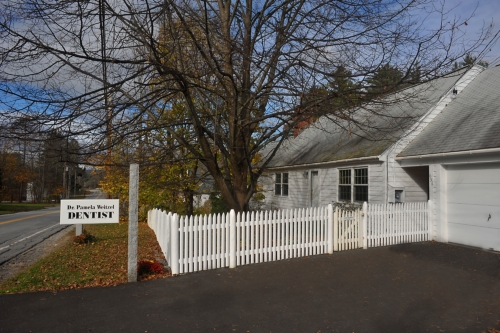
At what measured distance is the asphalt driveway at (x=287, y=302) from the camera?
5.32m

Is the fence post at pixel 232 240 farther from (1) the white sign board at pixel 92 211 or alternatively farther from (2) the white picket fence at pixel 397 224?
(2) the white picket fence at pixel 397 224

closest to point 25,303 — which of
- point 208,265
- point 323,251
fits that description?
point 208,265

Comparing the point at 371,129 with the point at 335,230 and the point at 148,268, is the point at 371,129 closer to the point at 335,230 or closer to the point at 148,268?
the point at 335,230

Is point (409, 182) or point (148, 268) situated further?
point (409, 182)

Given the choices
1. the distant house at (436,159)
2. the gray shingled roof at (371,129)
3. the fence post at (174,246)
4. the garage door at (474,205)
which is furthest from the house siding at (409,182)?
the fence post at (174,246)

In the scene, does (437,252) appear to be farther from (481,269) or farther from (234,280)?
(234,280)

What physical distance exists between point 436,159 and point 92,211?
30.6 feet

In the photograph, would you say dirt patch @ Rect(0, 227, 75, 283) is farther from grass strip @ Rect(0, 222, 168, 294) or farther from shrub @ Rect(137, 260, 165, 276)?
shrub @ Rect(137, 260, 165, 276)

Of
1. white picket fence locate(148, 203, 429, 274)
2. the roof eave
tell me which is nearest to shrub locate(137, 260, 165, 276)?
white picket fence locate(148, 203, 429, 274)

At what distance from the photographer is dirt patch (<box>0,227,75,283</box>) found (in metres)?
8.84

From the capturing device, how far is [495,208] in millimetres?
9852

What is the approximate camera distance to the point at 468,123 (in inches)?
454

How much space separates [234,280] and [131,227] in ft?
7.30

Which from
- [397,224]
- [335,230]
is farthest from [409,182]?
[335,230]
